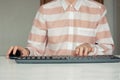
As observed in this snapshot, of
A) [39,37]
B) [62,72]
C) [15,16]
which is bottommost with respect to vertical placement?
[62,72]

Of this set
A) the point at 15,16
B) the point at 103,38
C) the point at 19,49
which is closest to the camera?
the point at 19,49

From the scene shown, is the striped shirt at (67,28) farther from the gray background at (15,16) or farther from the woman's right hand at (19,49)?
the gray background at (15,16)

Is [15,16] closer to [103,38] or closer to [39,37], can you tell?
[39,37]

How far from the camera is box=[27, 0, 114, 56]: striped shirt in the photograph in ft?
4.43

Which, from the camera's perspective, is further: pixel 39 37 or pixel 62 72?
pixel 39 37

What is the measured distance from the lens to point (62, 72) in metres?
0.68

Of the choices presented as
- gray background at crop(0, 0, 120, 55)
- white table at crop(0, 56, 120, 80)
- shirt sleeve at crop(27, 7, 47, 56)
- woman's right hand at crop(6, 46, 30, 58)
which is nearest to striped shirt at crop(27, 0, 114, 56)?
shirt sleeve at crop(27, 7, 47, 56)

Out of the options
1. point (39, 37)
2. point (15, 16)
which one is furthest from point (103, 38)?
point (15, 16)

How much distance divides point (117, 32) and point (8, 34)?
1220mm

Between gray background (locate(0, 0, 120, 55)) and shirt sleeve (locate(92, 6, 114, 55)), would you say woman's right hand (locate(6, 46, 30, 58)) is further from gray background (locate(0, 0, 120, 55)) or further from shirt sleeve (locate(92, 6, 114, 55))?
gray background (locate(0, 0, 120, 55))

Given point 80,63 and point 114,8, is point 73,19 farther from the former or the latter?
point 114,8

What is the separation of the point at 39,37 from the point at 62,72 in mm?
698

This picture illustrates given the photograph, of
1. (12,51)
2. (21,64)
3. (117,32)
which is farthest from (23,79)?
(117,32)

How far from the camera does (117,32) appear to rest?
272 cm
